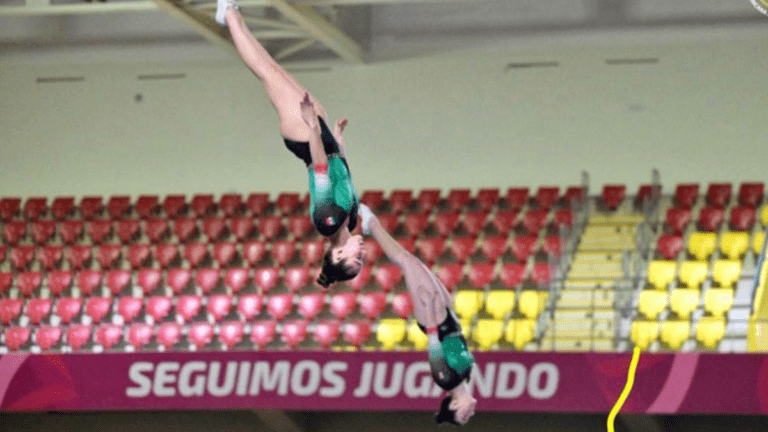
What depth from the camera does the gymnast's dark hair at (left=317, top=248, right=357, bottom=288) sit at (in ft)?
15.7

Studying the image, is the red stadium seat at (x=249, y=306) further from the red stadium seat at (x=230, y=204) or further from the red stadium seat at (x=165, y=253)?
the red stadium seat at (x=230, y=204)

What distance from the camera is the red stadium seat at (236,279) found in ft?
47.0

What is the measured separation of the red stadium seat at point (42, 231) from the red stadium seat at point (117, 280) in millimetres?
1518

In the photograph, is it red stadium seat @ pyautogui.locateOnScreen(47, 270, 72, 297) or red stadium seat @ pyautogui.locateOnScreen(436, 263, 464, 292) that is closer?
red stadium seat @ pyautogui.locateOnScreen(436, 263, 464, 292)

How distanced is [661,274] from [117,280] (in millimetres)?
6124

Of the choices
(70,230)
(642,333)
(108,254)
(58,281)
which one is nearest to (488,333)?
(642,333)

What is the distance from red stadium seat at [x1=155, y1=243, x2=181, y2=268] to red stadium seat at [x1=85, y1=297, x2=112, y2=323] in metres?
0.90

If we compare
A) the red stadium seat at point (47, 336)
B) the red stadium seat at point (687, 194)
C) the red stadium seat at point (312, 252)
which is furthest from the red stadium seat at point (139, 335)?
the red stadium seat at point (687, 194)

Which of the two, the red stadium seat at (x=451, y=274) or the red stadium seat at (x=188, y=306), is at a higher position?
the red stadium seat at (x=451, y=274)

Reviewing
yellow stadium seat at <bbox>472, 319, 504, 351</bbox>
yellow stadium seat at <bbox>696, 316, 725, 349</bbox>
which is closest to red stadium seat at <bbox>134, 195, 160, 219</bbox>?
yellow stadium seat at <bbox>472, 319, 504, 351</bbox>

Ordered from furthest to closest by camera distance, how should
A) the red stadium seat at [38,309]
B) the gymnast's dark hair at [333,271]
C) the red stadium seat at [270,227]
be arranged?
1. the red stadium seat at [270,227]
2. the red stadium seat at [38,309]
3. the gymnast's dark hair at [333,271]

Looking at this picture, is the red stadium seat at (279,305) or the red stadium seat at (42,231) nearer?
the red stadium seat at (279,305)

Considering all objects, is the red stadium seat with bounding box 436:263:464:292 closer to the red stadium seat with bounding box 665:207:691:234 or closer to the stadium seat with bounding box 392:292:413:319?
the stadium seat with bounding box 392:292:413:319

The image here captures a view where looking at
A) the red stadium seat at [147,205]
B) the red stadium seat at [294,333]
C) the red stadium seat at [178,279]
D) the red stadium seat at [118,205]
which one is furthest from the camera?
the red stadium seat at [118,205]
